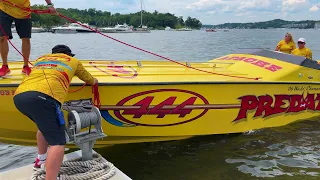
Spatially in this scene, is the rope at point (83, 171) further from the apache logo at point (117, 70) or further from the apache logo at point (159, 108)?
the apache logo at point (117, 70)

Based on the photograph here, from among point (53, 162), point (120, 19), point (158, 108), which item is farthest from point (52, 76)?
point (120, 19)

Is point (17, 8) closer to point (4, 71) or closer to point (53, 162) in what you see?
point (4, 71)

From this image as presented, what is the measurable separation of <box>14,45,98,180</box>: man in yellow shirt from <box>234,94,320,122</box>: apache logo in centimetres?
299

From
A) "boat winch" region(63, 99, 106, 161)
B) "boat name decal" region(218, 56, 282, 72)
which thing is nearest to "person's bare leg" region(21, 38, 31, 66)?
"boat winch" region(63, 99, 106, 161)

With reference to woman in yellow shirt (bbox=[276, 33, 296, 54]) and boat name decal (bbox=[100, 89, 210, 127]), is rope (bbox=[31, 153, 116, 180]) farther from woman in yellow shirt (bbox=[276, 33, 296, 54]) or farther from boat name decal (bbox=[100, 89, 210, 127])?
woman in yellow shirt (bbox=[276, 33, 296, 54])

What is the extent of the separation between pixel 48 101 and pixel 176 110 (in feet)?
7.00

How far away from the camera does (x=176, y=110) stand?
15.9ft

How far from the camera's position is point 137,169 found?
193 inches

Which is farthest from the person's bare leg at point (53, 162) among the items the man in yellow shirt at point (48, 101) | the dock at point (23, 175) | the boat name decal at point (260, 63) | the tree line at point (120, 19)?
the tree line at point (120, 19)

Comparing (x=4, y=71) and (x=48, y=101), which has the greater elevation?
(x=4, y=71)

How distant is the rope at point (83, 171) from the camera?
3320 mm

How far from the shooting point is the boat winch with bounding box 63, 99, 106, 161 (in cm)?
351

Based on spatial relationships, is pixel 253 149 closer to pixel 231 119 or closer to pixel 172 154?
pixel 231 119

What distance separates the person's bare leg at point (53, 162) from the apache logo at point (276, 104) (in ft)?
10.2
